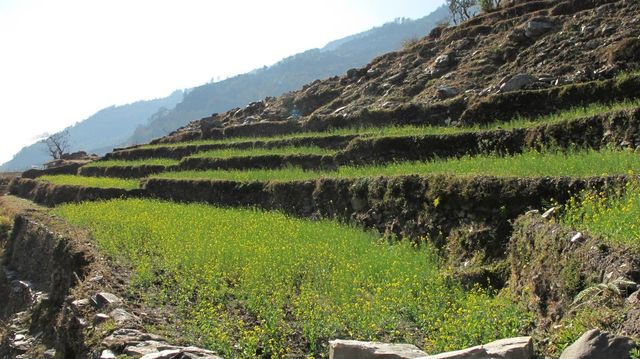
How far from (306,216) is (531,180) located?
6.94 metres

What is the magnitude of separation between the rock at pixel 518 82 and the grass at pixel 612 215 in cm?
989

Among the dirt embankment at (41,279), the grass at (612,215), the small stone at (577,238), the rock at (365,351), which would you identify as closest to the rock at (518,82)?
the grass at (612,215)

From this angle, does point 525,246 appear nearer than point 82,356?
Yes

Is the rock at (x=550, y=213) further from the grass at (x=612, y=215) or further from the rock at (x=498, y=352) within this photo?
the rock at (x=498, y=352)

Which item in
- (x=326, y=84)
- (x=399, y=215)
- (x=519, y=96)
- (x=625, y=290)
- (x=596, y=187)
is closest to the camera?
(x=625, y=290)

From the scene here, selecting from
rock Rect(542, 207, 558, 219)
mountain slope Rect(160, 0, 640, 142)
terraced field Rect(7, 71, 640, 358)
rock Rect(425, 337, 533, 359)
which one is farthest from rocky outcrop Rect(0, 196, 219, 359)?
mountain slope Rect(160, 0, 640, 142)

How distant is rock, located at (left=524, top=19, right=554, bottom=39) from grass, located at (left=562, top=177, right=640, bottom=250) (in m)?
13.9

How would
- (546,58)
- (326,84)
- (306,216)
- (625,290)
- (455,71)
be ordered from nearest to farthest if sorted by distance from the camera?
1. (625,290)
2. (306,216)
3. (546,58)
4. (455,71)
5. (326,84)

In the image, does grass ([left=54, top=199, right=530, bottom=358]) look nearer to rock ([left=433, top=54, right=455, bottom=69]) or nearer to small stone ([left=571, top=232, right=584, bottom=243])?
small stone ([left=571, top=232, right=584, bottom=243])

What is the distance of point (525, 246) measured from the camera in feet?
24.9

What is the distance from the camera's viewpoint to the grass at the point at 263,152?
64.2 ft

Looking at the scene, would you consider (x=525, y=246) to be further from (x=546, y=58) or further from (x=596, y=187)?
(x=546, y=58)

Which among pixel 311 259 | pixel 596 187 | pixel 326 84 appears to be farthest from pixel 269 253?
pixel 326 84

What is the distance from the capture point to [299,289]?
9.00 meters
